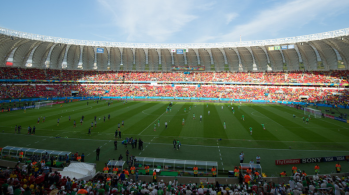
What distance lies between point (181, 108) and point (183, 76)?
1397 inches

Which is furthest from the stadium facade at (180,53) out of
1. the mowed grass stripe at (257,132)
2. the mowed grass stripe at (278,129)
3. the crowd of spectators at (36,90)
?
the mowed grass stripe at (257,132)

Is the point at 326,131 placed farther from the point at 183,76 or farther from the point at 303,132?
the point at 183,76

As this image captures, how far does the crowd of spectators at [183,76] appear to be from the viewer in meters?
58.2

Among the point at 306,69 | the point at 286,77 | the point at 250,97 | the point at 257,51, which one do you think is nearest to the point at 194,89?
the point at 250,97

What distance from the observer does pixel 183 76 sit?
251ft

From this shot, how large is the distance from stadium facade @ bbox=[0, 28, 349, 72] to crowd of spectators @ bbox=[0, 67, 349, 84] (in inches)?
74.4

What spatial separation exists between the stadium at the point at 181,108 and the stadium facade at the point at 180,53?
0.38 m

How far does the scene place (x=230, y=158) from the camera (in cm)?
1666

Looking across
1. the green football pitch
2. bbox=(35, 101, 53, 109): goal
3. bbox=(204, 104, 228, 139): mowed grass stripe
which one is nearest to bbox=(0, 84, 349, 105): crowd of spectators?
bbox=(35, 101, 53, 109): goal

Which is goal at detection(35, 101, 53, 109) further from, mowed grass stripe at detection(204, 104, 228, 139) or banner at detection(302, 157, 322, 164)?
banner at detection(302, 157, 322, 164)

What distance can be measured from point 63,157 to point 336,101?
6102cm

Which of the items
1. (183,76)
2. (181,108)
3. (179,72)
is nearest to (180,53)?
(183,76)

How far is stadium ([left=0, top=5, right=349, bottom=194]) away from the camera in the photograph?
587 inches

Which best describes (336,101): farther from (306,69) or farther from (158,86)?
(158,86)
